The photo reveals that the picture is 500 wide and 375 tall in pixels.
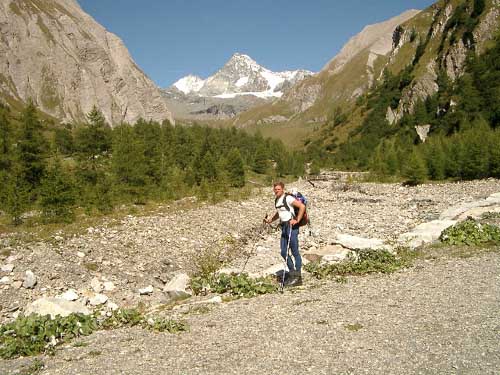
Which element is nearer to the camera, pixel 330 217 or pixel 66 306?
pixel 66 306

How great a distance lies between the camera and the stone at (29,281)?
1629cm

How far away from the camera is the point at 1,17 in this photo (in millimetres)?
180750

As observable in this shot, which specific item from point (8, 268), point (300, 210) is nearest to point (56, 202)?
point (8, 268)

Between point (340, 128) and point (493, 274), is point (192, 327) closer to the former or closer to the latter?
point (493, 274)

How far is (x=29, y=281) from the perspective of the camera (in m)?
16.4

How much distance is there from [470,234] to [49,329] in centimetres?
1656

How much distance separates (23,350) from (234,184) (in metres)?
61.0

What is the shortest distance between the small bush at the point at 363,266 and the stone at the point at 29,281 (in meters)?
11.7

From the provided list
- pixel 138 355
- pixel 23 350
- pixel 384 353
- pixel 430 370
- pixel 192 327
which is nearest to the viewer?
pixel 430 370

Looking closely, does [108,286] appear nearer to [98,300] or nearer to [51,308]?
[98,300]

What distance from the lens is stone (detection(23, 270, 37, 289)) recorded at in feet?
53.4

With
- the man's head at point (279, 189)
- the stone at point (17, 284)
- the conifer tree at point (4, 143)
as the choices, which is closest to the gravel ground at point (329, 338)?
the man's head at point (279, 189)

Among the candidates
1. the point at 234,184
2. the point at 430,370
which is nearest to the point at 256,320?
the point at 430,370

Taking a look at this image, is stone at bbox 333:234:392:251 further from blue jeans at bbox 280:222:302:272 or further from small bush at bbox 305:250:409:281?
blue jeans at bbox 280:222:302:272
